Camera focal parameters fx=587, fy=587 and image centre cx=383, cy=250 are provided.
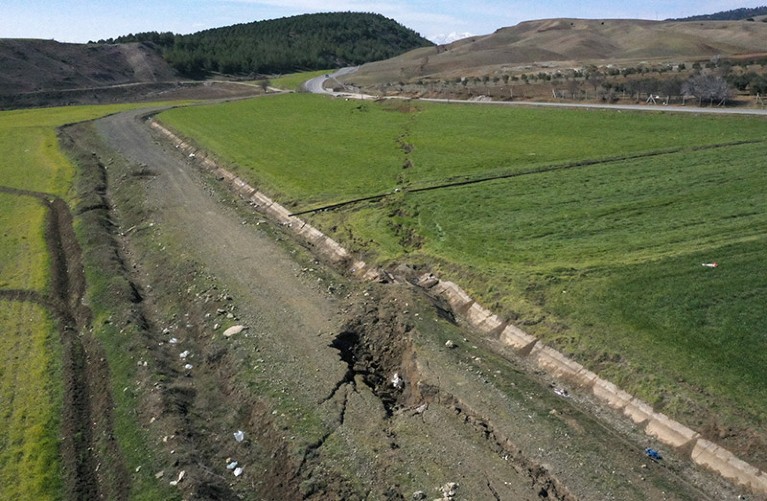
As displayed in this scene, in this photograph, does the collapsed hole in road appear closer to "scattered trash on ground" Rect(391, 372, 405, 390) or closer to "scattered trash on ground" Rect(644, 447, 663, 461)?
"scattered trash on ground" Rect(391, 372, 405, 390)

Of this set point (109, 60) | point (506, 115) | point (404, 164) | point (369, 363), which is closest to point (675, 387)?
point (369, 363)

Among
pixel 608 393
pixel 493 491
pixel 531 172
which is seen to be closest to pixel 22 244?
pixel 493 491

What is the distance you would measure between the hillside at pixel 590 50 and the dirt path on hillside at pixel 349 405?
82.0 meters

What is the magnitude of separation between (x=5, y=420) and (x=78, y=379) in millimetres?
2393

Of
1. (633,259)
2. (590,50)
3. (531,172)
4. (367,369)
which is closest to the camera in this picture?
(367,369)

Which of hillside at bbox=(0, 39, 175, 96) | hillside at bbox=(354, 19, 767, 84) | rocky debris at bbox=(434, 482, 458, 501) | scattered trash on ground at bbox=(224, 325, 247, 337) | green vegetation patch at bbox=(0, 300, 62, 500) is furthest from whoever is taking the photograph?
hillside at bbox=(354, 19, 767, 84)

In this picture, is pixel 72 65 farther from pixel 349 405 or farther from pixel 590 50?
pixel 349 405

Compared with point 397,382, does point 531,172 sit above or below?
above

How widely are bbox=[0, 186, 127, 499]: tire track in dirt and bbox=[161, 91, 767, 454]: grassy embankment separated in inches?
462

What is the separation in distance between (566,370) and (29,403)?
15.8 metres

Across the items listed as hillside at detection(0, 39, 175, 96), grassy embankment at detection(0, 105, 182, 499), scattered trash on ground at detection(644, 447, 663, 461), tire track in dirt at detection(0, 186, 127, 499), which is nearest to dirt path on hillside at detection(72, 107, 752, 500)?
scattered trash on ground at detection(644, 447, 663, 461)

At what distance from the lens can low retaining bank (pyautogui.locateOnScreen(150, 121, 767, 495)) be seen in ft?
45.4

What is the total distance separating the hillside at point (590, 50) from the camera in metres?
103

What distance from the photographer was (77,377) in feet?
60.2
